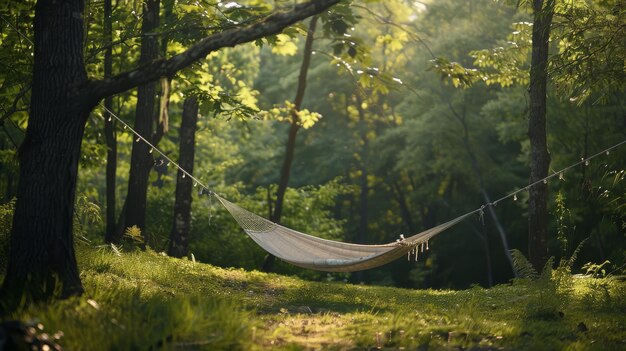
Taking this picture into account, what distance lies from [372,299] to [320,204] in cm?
781

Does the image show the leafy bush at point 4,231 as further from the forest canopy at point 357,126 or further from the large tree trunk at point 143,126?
the large tree trunk at point 143,126

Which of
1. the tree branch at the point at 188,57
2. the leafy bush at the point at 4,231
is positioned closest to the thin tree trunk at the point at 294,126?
the leafy bush at the point at 4,231

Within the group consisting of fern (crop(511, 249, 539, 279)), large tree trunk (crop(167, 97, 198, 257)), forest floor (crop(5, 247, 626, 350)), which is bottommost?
forest floor (crop(5, 247, 626, 350))

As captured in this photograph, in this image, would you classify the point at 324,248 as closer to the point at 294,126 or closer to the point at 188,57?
the point at 188,57

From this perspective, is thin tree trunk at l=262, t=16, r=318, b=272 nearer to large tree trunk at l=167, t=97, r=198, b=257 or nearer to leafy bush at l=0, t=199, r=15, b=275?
large tree trunk at l=167, t=97, r=198, b=257

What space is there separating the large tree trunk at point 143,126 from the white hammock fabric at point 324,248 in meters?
1.85

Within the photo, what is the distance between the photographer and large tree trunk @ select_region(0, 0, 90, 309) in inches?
190

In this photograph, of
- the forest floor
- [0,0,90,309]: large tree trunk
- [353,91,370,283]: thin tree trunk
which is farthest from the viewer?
[353,91,370,283]: thin tree trunk

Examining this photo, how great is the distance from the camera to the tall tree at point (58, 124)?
15.8 ft

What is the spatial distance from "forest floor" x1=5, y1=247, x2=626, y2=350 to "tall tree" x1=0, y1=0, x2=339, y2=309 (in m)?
0.40

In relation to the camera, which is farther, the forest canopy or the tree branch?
the forest canopy

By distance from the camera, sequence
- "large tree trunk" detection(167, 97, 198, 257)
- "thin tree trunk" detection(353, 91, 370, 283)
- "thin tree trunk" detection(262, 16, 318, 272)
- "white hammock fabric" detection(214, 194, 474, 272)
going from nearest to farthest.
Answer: "white hammock fabric" detection(214, 194, 474, 272) < "large tree trunk" detection(167, 97, 198, 257) < "thin tree trunk" detection(262, 16, 318, 272) < "thin tree trunk" detection(353, 91, 370, 283)

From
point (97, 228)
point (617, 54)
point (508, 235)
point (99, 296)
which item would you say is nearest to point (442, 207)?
point (508, 235)

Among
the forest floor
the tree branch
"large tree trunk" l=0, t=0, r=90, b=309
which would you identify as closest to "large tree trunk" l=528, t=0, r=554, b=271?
the forest floor
